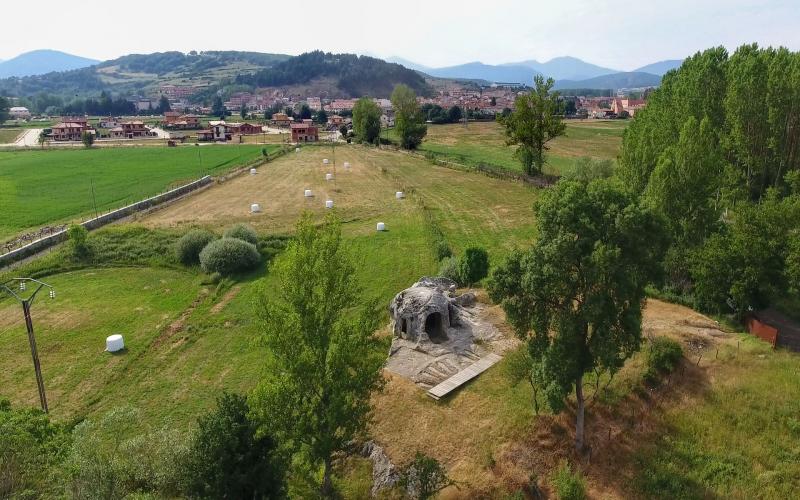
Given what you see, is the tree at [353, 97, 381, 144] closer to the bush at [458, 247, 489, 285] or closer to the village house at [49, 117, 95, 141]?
the bush at [458, 247, 489, 285]

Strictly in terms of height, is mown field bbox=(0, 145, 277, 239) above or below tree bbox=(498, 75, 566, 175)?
below

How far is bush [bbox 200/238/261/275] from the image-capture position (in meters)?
39.6

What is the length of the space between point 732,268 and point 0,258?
171ft

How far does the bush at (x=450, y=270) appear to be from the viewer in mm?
35531

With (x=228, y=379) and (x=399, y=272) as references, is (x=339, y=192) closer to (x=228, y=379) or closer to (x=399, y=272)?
(x=399, y=272)

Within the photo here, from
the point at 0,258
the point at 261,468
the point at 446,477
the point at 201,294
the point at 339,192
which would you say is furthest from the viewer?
the point at 339,192

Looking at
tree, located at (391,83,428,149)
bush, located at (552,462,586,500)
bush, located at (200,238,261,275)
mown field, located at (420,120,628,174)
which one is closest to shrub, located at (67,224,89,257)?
bush, located at (200,238,261,275)

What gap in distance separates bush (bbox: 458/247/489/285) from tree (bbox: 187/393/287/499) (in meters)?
20.9

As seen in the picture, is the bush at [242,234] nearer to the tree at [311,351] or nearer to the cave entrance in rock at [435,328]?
the cave entrance in rock at [435,328]

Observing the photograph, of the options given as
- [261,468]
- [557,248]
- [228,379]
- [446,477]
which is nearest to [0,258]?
[228,379]

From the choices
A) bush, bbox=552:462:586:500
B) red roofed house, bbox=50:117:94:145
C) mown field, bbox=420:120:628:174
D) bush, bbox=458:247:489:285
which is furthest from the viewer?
red roofed house, bbox=50:117:94:145

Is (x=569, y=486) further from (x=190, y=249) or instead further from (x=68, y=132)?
(x=68, y=132)

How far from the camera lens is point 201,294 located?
3678cm

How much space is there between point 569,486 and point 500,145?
105 m
